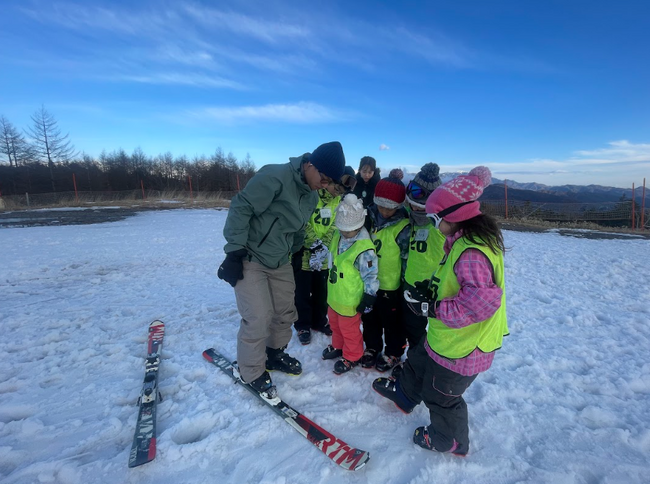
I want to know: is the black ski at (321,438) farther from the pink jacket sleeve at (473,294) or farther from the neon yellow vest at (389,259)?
the neon yellow vest at (389,259)

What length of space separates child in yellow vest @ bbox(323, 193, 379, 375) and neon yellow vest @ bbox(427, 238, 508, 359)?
73 cm

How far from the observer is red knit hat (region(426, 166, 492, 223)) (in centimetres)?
193

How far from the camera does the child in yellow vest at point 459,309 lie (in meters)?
1.82

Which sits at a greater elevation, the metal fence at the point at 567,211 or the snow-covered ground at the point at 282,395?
the metal fence at the point at 567,211

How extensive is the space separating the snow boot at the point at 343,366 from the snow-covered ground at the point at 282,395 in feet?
0.22

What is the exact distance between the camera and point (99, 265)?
670 centimetres

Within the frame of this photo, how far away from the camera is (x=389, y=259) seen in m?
2.90

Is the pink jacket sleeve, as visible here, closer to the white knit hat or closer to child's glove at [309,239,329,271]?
the white knit hat

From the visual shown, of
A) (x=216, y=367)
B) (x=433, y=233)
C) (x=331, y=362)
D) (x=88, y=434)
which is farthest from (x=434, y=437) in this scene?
(x=88, y=434)

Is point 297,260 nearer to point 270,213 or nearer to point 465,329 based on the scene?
point 270,213

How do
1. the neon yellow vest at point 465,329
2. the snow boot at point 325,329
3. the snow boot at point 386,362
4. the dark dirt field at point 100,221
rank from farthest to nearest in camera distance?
the dark dirt field at point 100,221, the snow boot at point 325,329, the snow boot at point 386,362, the neon yellow vest at point 465,329

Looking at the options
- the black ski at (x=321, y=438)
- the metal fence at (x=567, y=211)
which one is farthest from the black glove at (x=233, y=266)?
the metal fence at (x=567, y=211)

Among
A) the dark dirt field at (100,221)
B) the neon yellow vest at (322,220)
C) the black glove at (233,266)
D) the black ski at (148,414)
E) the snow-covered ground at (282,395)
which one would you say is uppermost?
the neon yellow vest at (322,220)

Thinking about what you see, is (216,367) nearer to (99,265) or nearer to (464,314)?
(464,314)
